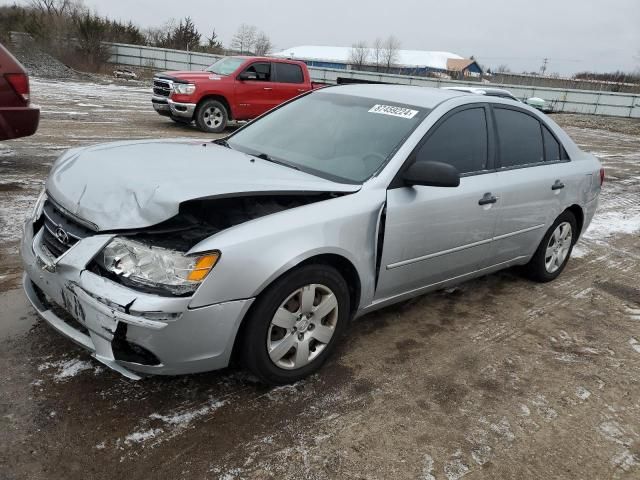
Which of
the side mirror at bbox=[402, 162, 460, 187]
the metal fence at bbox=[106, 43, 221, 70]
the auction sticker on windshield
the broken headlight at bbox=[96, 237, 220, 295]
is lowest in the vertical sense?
the broken headlight at bbox=[96, 237, 220, 295]

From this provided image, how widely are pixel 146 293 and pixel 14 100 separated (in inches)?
189

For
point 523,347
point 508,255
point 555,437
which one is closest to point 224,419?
point 555,437

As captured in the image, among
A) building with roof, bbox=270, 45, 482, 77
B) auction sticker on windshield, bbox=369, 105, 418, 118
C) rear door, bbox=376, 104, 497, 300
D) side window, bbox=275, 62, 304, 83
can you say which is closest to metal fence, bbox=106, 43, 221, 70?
side window, bbox=275, 62, 304, 83

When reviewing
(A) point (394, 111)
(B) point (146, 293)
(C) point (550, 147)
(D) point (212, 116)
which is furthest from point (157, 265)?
(D) point (212, 116)

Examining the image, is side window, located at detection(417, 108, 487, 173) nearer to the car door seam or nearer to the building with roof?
the car door seam

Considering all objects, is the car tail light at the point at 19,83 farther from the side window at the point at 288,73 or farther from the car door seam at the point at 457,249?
the side window at the point at 288,73

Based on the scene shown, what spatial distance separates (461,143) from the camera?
372 cm

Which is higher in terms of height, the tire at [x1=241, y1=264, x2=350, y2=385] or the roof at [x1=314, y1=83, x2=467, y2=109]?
the roof at [x1=314, y1=83, x2=467, y2=109]

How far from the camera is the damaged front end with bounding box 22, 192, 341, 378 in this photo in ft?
7.81

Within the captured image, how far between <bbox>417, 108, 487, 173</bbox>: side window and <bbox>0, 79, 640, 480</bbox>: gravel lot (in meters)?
1.15

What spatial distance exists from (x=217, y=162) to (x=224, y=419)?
146cm

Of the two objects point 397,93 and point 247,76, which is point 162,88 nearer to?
point 247,76

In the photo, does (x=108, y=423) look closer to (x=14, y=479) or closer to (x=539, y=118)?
(x=14, y=479)

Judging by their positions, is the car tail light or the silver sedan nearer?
the silver sedan
